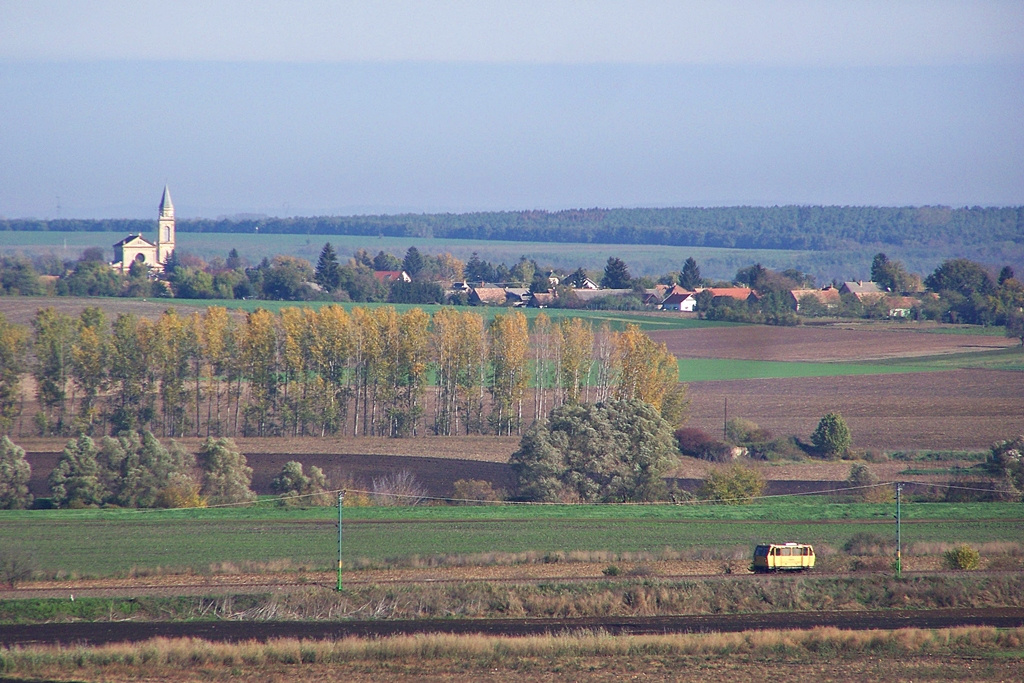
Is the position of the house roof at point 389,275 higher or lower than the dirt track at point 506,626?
higher

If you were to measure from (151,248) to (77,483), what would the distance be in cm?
12275

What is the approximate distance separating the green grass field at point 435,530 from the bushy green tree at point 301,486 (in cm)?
219

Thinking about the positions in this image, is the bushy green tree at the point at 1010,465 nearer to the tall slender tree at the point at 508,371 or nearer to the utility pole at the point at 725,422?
the utility pole at the point at 725,422

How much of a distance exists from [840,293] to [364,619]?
100 meters

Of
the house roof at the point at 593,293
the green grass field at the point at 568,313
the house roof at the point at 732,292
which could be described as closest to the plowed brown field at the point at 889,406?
the green grass field at the point at 568,313

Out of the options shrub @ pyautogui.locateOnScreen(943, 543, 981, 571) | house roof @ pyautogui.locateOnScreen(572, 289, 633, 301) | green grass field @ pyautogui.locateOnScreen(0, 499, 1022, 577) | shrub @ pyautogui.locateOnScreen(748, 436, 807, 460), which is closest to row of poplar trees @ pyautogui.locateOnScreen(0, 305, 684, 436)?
shrub @ pyautogui.locateOnScreen(748, 436, 807, 460)

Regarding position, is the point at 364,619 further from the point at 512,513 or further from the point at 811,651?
the point at 512,513

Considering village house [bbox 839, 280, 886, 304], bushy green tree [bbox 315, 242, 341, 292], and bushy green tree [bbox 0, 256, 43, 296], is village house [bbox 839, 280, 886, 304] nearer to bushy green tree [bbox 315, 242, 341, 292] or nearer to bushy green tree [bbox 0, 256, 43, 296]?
bushy green tree [bbox 315, 242, 341, 292]

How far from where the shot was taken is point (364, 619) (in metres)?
21.2

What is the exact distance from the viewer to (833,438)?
46156mm

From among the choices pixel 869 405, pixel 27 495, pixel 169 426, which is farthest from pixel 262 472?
pixel 869 405

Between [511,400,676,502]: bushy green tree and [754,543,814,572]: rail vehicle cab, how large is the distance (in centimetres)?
1244

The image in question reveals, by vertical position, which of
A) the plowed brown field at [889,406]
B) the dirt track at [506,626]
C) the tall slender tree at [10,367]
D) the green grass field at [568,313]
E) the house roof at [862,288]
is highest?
the house roof at [862,288]

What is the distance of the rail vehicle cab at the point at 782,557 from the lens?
2448cm
